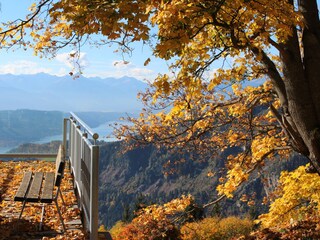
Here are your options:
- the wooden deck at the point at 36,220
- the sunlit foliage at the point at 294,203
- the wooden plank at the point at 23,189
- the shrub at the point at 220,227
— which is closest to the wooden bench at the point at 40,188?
the wooden plank at the point at 23,189

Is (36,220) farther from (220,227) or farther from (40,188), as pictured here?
(220,227)

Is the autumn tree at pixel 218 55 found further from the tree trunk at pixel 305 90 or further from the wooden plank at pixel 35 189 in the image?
the wooden plank at pixel 35 189

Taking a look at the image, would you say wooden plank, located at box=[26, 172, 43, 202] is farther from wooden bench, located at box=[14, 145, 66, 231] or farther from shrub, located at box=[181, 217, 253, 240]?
shrub, located at box=[181, 217, 253, 240]

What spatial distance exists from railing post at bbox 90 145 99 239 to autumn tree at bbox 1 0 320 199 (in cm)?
141

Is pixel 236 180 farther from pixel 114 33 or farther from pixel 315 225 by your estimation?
pixel 114 33

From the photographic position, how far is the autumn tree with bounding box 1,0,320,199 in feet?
17.5

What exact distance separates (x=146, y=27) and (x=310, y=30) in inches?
132

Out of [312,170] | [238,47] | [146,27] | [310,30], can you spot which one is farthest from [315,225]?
[146,27]

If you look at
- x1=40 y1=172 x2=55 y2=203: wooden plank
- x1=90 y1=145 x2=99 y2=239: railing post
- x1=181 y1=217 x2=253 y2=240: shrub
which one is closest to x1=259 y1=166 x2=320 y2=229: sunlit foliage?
x1=40 y1=172 x2=55 y2=203: wooden plank

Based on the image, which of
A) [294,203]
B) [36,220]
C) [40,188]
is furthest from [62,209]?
[294,203]

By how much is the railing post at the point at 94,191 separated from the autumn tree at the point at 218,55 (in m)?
1.41

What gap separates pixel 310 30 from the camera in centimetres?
751

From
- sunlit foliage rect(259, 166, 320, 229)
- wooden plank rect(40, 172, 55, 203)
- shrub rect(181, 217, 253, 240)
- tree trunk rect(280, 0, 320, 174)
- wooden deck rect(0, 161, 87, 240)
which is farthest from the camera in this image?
shrub rect(181, 217, 253, 240)

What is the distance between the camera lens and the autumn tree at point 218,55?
5332mm
